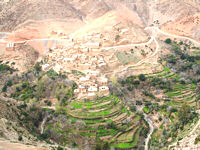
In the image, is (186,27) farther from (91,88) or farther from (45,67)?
(45,67)

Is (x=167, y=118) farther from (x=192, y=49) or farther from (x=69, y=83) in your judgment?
(x=192, y=49)

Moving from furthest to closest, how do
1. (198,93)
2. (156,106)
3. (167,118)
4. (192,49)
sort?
(192,49) < (198,93) < (156,106) < (167,118)

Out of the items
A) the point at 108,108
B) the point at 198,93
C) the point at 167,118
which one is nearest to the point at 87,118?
the point at 108,108

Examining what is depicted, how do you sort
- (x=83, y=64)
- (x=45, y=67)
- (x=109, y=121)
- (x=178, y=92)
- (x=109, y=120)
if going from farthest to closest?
(x=45, y=67), (x=83, y=64), (x=178, y=92), (x=109, y=120), (x=109, y=121)

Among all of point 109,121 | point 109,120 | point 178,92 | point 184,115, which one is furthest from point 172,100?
point 109,121

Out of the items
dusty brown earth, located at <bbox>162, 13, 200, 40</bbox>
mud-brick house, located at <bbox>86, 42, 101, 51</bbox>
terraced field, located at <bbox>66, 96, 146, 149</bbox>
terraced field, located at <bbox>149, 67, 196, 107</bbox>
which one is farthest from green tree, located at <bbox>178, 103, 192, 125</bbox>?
dusty brown earth, located at <bbox>162, 13, 200, 40</bbox>
